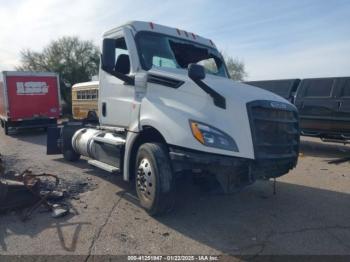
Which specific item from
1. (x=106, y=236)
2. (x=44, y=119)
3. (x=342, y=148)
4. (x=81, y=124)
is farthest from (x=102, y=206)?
(x=44, y=119)

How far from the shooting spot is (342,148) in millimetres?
11492

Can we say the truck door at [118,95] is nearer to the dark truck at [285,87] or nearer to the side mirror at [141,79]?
the side mirror at [141,79]

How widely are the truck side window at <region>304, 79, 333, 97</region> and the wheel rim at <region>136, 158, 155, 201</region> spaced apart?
7685 mm

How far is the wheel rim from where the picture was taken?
4.60 meters

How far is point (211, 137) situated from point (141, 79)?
63.7 inches

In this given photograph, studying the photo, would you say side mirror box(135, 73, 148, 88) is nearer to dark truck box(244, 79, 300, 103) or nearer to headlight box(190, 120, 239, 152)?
headlight box(190, 120, 239, 152)

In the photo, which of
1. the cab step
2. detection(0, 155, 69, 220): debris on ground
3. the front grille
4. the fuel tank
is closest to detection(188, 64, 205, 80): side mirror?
the front grille

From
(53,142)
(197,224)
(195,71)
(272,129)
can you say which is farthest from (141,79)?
(53,142)

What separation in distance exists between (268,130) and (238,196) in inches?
72.4

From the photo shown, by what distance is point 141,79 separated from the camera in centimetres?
512

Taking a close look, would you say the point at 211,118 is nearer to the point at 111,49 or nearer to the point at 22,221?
the point at 111,49

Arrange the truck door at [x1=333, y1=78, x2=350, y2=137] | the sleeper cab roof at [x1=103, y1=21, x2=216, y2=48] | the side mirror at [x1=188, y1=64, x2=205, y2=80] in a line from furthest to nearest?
the truck door at [x1=333, y1=78, x2=350, y2=137]
the sleeper cab roof at [x1=103, y1=21, x2=216, y2=48]
the side mirror at [x1=188, y1=64, x2=205, y2=80]

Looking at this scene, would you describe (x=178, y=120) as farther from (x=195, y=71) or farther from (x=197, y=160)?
(x=195, y=71)

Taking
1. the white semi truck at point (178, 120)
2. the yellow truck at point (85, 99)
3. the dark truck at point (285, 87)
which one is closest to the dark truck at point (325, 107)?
the dark truck at point (285, 87)
